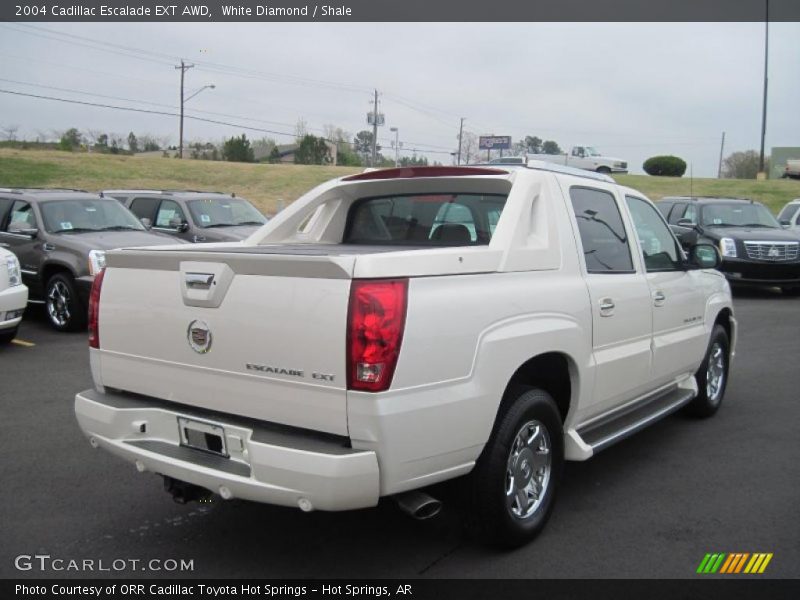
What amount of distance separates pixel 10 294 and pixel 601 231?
679cm

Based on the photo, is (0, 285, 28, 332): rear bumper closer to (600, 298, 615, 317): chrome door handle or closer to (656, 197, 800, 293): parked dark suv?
(600, 298, 615, 317): chrome door handle

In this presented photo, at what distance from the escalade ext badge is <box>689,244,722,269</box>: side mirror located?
3.94 metres

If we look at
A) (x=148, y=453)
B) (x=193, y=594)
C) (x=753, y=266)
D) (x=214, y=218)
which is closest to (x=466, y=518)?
(x=193, y=594)

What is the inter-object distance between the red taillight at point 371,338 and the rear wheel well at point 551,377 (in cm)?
101

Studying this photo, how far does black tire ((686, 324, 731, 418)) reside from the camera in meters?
6.03

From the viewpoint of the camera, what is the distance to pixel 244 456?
128 inches

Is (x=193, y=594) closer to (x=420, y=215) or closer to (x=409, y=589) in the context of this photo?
(x=409, y=589)

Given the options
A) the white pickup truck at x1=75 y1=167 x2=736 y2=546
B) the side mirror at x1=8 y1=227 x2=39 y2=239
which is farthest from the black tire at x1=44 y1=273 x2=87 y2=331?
the white pickup truck at x1=75 y1=167 x2=736 y2=546

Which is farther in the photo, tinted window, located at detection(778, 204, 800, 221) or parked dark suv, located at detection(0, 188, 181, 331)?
tinted window, located at detection(778, 204, 800, 221)

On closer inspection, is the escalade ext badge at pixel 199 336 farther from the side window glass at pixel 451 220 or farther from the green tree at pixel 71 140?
the green tree at pixel 71 140

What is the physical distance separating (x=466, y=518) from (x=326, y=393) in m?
1.11

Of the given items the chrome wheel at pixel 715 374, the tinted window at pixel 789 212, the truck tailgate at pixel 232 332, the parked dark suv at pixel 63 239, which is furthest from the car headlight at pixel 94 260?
the tinted window at pixel 789 212

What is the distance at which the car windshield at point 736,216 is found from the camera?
14.8 m

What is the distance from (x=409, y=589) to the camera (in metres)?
3.41
